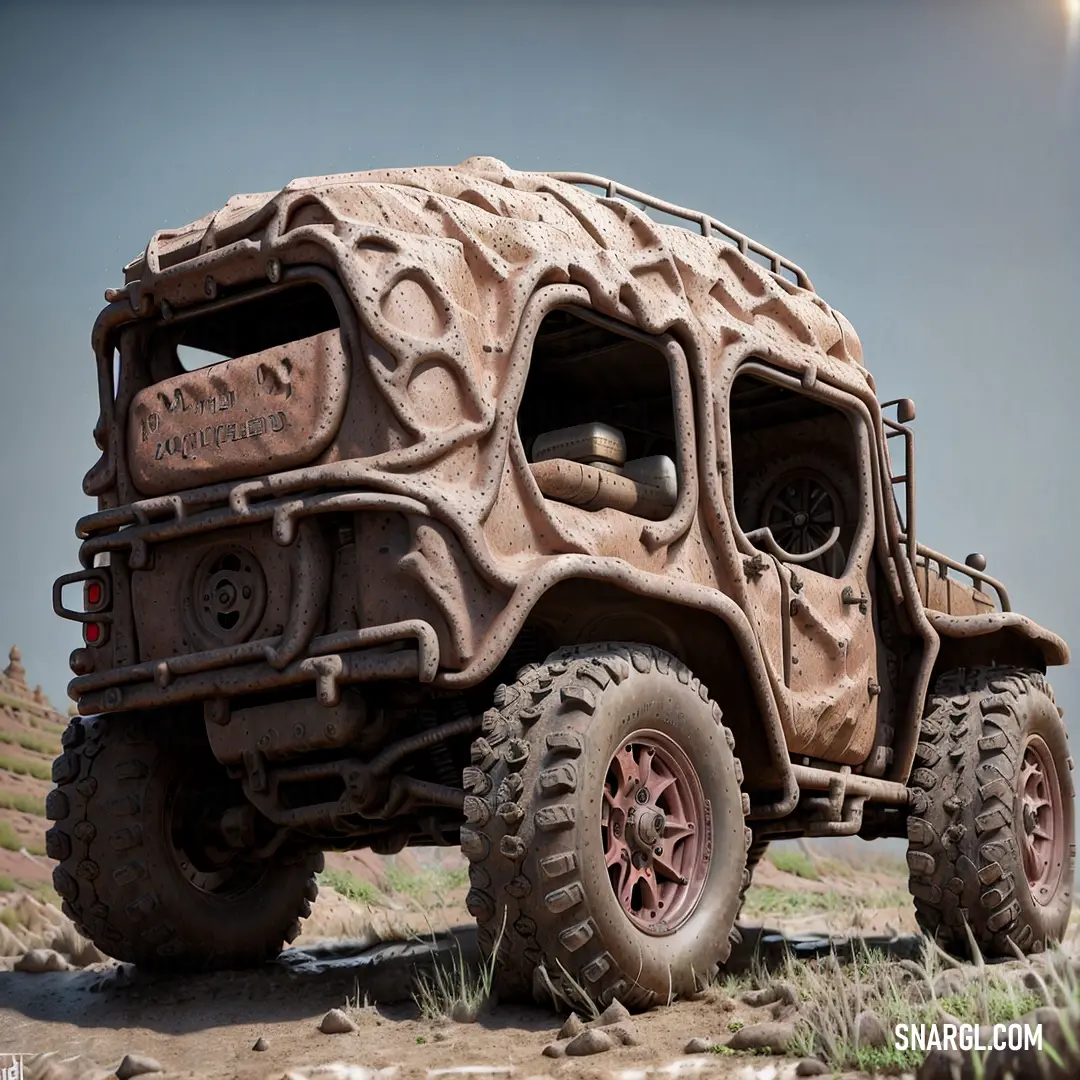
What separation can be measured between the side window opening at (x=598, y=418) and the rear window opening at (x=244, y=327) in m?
1.09

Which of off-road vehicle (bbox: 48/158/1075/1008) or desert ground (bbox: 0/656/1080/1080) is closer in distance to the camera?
desert ground (bbox: 0/656/1080/1080)

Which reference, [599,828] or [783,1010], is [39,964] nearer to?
[599,828]

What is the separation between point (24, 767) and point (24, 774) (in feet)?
0.68

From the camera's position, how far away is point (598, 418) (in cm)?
875

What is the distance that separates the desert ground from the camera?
4672 millimetres

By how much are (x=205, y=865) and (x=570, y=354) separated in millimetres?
3042

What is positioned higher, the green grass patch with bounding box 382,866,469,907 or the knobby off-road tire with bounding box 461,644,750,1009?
the knobby off-road tire with bounding box 461,644,750,1009

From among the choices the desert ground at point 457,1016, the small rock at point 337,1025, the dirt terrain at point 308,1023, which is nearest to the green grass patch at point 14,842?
the desert ground at point 457,1016

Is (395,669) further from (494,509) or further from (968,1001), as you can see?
(968,1001)

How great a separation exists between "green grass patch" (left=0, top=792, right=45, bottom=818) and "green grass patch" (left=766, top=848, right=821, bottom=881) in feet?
29.1

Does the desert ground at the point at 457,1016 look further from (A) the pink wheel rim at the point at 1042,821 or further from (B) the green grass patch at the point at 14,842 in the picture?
(B) the green grass patch at the point at 14,842

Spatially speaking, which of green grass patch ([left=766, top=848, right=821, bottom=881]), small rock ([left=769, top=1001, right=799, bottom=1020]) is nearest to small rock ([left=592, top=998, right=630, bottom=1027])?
small rock ([left=769, top=1001, right=799, bottom=1020])

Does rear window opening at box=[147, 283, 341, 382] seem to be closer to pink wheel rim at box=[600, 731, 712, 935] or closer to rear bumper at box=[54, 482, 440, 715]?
rear bumper at box=[54, 482, 440, 715]

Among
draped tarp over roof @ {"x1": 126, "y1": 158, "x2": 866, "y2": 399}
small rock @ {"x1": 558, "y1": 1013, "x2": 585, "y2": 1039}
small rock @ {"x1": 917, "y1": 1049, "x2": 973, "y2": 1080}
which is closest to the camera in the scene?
small rock @ {"x1": 917, "y1": 1049, "x2": 973, "y2": 1080}
